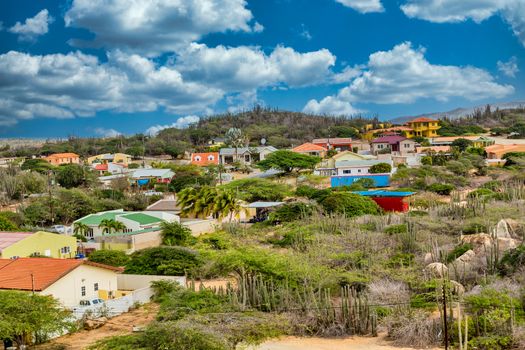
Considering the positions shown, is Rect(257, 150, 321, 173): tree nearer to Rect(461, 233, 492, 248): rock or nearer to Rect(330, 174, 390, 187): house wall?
Rect(330, 174, 390, 187): house wall

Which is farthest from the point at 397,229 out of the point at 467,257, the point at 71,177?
the point at 71,177

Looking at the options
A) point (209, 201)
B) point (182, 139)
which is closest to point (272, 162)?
point (209, 201)

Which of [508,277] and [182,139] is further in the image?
[182,139]

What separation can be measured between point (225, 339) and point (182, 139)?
113 m

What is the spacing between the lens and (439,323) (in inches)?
758

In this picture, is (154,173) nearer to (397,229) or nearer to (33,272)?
(397,229)

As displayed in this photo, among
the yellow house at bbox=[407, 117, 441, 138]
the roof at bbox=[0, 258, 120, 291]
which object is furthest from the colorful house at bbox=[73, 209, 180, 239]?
the yellow house at bbox=[407, 117, 441, 138]

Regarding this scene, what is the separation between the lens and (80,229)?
131 ft

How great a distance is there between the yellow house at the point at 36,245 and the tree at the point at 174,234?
5.57 meters

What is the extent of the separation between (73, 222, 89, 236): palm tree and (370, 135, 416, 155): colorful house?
180ft

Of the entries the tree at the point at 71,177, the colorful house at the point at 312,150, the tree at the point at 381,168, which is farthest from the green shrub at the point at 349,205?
the colorful house at the point at 312,150

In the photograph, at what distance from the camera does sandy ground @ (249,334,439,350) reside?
62.0 feet

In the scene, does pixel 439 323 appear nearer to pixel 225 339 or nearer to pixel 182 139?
pixel 225 339

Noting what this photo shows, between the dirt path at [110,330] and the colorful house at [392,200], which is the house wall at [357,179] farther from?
the dirt path at [110,330]
